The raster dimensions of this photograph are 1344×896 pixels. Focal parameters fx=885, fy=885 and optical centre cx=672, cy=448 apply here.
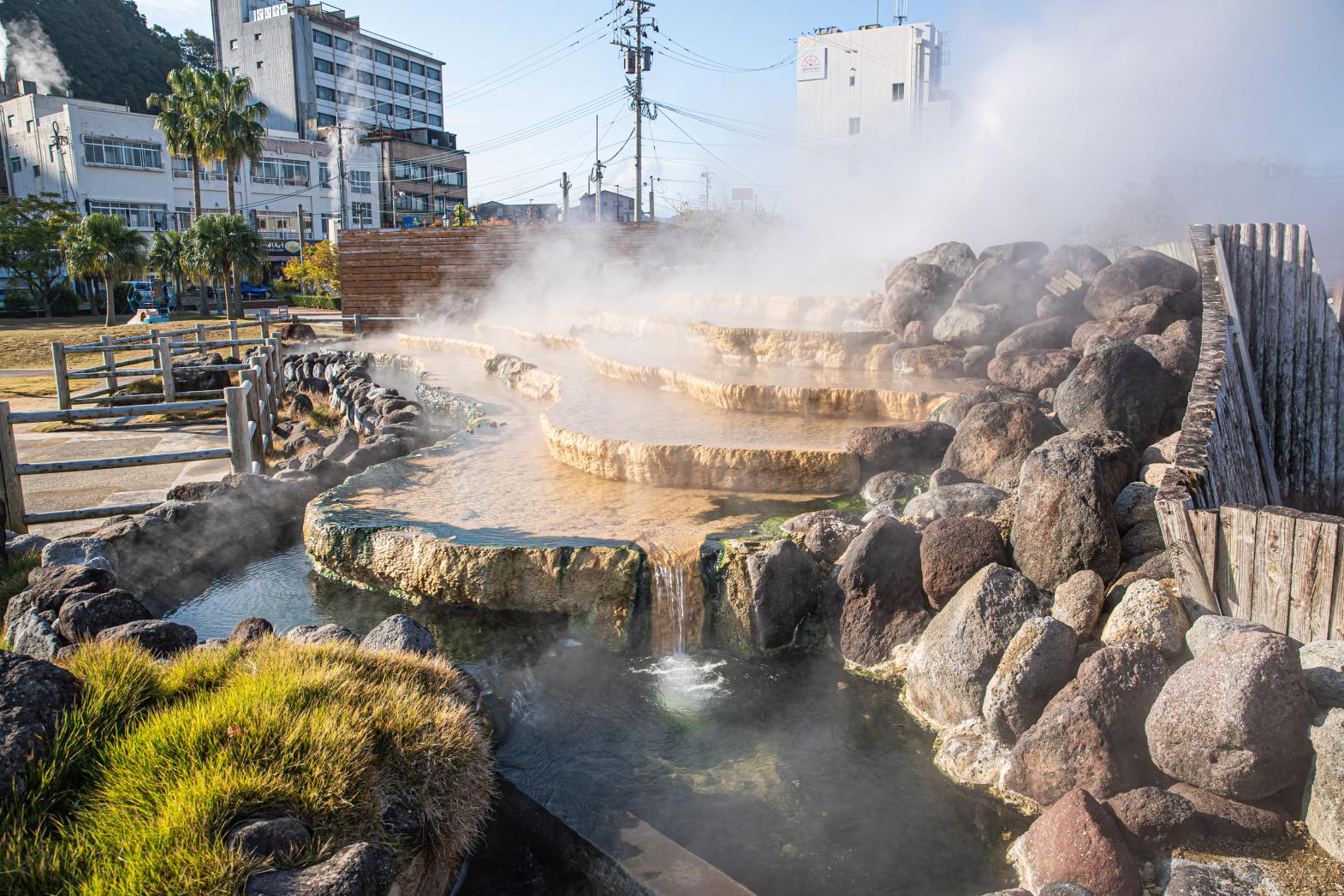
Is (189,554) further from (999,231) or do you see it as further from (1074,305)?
(999,231)

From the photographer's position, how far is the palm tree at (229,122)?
37875 mm

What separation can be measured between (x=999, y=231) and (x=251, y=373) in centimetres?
2035

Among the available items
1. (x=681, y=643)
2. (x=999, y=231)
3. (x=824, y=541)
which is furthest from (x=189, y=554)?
(x=999, y=231)

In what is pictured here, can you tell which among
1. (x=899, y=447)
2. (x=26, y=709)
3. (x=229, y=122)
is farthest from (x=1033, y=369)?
(x=229, y=122)

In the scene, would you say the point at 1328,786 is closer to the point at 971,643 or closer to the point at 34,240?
the point at 971,643

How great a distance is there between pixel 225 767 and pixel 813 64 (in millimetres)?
48137

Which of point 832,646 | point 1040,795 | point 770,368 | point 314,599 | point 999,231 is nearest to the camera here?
point 1040,795

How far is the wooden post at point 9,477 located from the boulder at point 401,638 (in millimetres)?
4587

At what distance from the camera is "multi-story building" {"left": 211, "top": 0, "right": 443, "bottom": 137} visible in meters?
58.8

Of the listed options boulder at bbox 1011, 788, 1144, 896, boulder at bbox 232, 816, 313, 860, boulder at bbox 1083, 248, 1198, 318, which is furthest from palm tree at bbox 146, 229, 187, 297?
boulder at bbox 1011, 788, 1144, 896

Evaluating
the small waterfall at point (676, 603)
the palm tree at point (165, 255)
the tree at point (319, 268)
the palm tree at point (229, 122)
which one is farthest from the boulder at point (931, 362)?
the palm tree at point (229, 122)

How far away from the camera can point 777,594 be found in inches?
234

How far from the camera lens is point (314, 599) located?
23.4 ft

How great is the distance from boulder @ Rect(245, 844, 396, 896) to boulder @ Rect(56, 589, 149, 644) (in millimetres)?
2760
